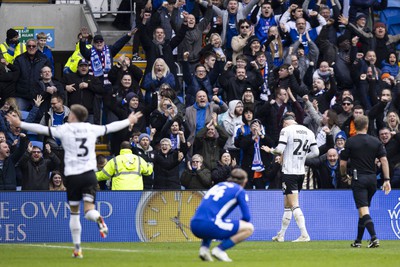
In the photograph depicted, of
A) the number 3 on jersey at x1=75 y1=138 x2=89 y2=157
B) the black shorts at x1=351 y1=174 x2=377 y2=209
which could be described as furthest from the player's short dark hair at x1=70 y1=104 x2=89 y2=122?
the black shorts at x1=351 y1=174 x2=377 y2=209

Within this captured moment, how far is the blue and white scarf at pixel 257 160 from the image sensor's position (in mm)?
23484

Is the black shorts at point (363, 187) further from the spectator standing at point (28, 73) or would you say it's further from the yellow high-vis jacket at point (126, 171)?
the spectator standing at point (28, 73)

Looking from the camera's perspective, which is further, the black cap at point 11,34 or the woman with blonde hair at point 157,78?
the black cap at point 11,34

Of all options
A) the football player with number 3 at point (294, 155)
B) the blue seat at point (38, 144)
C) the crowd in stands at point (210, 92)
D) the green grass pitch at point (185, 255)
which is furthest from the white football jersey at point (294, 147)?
the blue seat at point (38, 144)

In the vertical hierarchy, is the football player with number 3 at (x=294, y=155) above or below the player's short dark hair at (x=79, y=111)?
below

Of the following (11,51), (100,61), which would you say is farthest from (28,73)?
(100,61)

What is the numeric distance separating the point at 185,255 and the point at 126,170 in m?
5.23

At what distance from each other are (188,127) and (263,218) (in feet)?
10.3

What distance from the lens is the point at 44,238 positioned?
71.4 ft

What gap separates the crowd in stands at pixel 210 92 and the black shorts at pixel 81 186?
5659 mm

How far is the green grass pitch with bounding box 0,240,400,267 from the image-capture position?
15516mm

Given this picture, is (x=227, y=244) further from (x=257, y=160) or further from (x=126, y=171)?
(x=257, y=160)

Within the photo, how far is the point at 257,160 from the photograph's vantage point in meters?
23.5

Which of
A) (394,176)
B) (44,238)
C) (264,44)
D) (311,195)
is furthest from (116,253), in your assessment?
(264,44)
